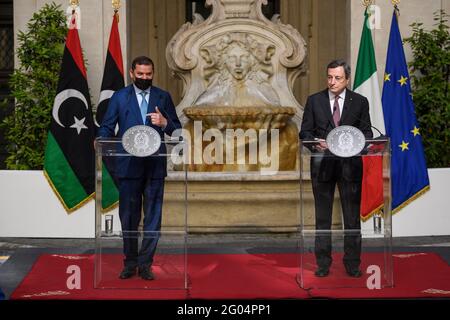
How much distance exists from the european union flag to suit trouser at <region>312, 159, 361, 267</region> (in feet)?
11.3

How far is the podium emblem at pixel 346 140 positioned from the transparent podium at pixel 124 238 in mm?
1113

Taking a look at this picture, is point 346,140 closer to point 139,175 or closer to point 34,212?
point 139,175

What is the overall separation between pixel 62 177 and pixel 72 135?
1.59 ft

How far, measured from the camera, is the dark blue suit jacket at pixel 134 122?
707 cm

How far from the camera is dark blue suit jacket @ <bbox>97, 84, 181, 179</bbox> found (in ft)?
23.2

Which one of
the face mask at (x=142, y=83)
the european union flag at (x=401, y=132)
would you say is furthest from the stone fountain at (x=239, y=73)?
the face mask at (x=142, y=83)

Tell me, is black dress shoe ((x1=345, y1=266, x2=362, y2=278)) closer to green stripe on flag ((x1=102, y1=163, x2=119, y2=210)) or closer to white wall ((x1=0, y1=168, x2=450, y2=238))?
green stripe on flag ((x1=102, y1=163, x2=119, y2=210))

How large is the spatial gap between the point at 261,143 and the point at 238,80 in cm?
82

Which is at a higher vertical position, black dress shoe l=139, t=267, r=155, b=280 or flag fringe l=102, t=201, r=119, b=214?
flag fringe l=102, t=201, r=119, b=214

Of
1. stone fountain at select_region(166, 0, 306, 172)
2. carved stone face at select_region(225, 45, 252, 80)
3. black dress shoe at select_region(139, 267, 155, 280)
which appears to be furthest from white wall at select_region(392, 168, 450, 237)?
black dress shoe at select_region(139, 267, 155, 280)

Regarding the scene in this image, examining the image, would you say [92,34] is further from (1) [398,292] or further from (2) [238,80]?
(1) [398,292]

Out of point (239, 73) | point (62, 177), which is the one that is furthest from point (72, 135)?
point (239, 73)

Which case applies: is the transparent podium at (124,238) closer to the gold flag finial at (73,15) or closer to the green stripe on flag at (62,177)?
the green stripe on flag at (62,177)

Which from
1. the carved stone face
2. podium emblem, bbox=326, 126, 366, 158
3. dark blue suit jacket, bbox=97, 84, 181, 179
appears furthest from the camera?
the carved stone face
